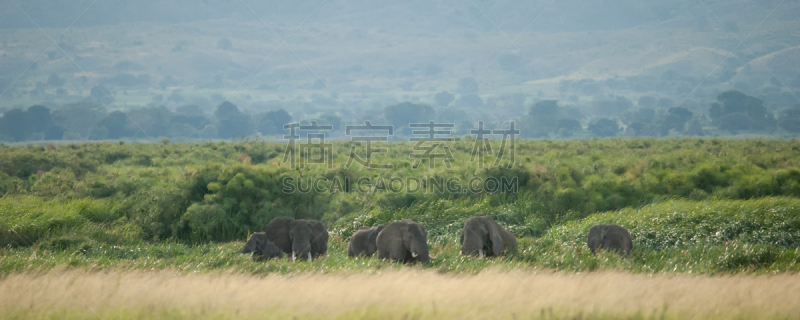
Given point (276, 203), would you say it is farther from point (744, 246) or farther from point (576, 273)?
point (744, 246)

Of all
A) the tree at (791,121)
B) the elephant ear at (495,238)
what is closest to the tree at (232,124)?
the tree at (791,121)

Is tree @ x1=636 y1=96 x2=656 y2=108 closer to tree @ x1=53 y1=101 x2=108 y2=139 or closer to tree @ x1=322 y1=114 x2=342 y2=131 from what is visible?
tree @ x1=322 y1=114 x2=342 y2=131

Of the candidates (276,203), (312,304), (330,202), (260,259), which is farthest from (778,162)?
(312,304)

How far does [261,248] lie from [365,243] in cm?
243

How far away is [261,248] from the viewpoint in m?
14.5

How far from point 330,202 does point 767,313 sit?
47.5ft

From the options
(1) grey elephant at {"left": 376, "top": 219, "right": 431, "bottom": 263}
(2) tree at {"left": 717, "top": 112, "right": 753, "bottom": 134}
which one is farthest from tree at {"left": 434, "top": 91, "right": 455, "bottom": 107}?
(1) grey elephant at {"left": 376, "top": 219, "right": 431, "bottom": 263}

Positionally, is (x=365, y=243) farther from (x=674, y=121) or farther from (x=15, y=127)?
(x=15, y=127)

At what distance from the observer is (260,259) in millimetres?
14102

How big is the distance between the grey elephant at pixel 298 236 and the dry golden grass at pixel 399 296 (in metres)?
3.53

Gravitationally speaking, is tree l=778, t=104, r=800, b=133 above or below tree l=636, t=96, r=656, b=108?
below

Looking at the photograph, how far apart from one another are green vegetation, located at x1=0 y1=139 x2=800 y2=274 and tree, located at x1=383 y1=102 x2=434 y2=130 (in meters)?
128

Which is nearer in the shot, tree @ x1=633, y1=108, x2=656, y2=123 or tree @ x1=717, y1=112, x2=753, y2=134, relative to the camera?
tree @ x1=717, y1=112, x2=753, y2=134

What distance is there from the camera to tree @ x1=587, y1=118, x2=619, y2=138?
428ft
